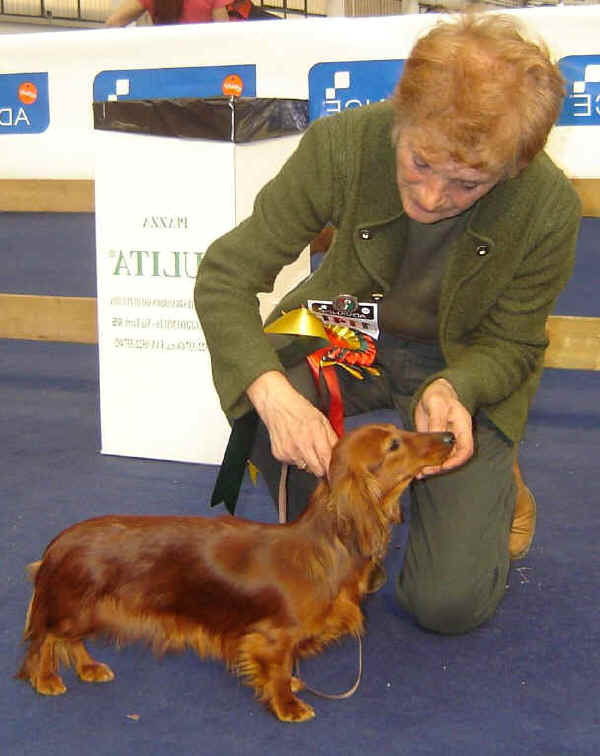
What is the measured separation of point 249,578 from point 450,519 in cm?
54

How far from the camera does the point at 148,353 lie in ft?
10.5

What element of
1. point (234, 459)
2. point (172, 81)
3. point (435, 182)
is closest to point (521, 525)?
point (234, 459)

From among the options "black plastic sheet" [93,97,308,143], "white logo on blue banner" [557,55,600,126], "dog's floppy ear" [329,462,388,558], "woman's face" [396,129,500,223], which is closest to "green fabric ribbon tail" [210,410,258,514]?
"dog's floppy ear" [329,462,388,558]

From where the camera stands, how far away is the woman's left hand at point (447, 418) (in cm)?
187

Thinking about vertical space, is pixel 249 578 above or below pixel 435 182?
below

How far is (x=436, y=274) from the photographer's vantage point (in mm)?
2021

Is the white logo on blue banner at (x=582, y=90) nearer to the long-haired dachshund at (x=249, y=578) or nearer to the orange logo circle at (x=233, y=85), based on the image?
the orange logo circle at (x=233, y=85)

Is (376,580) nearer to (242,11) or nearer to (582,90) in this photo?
(582,90)

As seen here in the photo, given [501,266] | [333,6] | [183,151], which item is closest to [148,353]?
[183,151]

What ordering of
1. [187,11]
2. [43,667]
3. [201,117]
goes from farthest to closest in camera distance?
1. [187,11]
2. [201,117]
3. [43,667]

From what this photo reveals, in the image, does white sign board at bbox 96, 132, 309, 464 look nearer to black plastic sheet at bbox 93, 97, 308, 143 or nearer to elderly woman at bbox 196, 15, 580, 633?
black plastic sheet at bbox 93, 97, 308, 143

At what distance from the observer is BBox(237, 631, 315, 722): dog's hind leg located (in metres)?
1.75

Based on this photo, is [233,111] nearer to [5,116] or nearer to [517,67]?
[517,67]

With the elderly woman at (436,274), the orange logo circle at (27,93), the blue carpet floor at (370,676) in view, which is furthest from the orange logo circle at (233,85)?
the elderly woman at (436,274)
